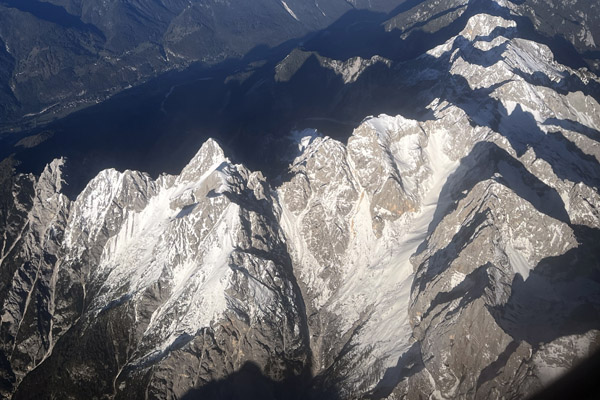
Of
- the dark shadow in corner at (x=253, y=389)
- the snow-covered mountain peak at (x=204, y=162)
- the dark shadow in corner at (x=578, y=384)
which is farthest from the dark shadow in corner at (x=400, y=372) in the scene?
the snow-covered mountain peak at (x=204, y=162)

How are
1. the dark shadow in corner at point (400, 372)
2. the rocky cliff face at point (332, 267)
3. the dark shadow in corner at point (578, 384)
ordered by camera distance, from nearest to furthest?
the dark shadow in corner at point (578, 384)
the rocky cliff face at point (332, 267)
the dark shadow in corner at point (400, 372)

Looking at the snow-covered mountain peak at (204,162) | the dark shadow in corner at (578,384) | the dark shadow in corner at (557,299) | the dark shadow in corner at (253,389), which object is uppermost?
the snow-covered mountain peak at (204,162)

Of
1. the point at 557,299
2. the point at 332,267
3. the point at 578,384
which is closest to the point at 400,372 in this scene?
the point at 557,299

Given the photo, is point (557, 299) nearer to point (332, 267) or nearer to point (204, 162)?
point (332, 267)

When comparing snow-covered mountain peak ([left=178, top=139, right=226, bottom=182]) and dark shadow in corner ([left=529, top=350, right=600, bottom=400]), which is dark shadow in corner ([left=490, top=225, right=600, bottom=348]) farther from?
snow-covered mountain peak ([left=178, top=139, right=226, bottom=182])

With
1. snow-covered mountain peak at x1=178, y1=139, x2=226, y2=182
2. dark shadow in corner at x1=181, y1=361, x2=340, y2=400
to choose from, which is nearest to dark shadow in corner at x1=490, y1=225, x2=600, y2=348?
dark shadow in corner at x1=181, y1=361, x2=340, y2=400

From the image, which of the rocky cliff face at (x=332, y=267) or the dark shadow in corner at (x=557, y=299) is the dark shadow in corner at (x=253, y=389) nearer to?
the rocky cliff face at (x=332, y=267)
